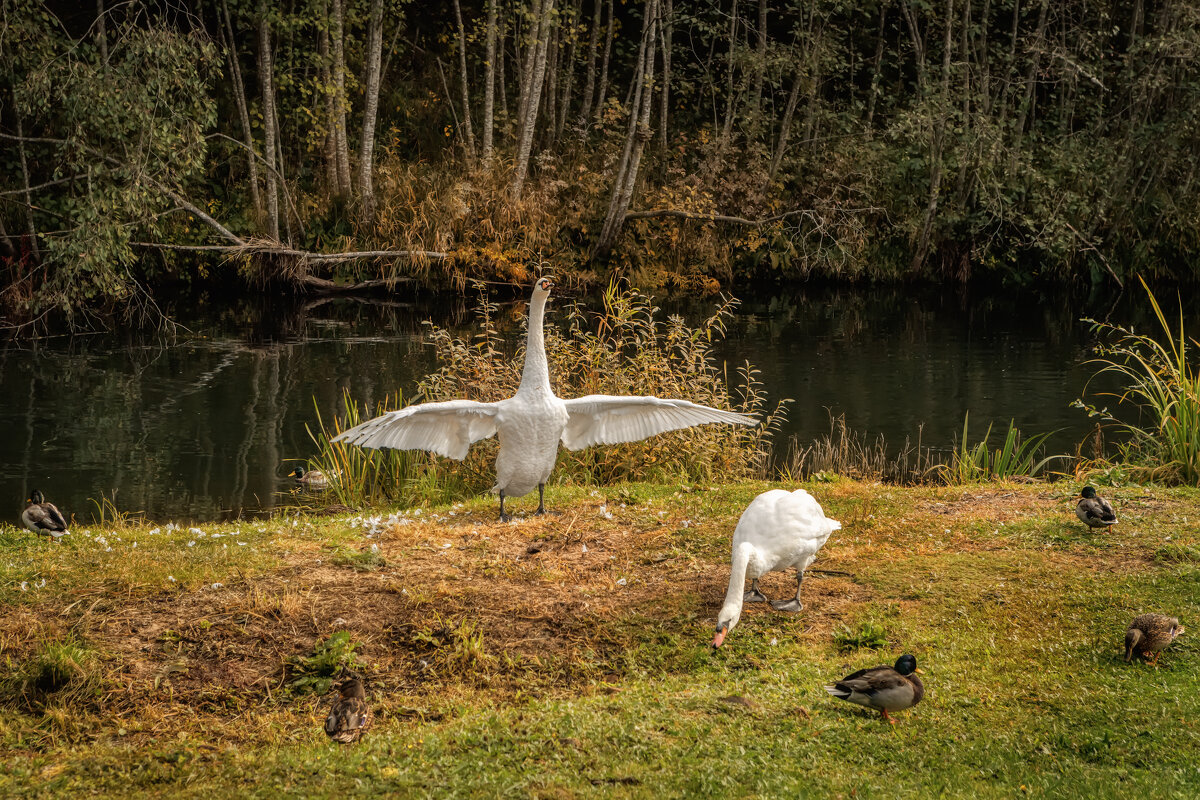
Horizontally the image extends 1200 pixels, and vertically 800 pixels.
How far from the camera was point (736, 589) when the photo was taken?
657cm

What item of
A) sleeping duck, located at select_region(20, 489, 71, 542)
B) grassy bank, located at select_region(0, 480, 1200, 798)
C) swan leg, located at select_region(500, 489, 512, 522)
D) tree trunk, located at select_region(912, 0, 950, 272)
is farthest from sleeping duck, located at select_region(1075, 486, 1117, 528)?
tree trunk, located at select_region(912, 0, 950, 272)

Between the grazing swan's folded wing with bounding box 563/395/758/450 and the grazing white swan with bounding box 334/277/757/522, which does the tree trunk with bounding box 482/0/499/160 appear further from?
the grazing swan's folded wing with bounding box 563/395/758/450

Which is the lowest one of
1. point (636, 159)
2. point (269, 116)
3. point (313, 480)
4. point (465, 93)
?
point (313, 480)

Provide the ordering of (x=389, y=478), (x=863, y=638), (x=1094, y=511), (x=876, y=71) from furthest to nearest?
(x=876, y=71) → (x=389, y=478) → (x=1094, y=511) → (x=863, y=638)

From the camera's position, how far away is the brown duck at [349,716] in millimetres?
5312

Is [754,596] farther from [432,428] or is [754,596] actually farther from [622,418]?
[432,428]

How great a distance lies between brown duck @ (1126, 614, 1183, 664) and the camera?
5.98 metres

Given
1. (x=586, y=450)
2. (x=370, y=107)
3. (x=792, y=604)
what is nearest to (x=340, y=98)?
(x=370, y=107)

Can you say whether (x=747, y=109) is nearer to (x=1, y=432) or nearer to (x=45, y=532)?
(x=1, y=432)

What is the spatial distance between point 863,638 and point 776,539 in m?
0.79

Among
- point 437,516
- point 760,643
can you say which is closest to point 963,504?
point 760,643

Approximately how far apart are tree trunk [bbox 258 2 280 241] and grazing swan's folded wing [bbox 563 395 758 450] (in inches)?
739

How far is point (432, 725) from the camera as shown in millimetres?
5516

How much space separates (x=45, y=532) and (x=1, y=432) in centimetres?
846
